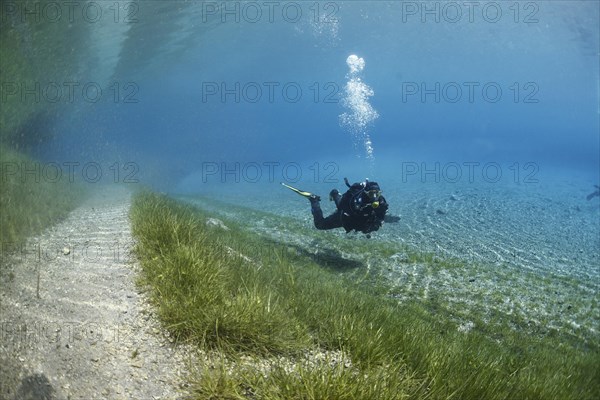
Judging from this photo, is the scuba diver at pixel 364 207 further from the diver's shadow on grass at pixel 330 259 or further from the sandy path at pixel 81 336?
the sandy path at pixel 81 336

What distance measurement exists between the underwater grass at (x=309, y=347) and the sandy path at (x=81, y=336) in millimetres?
220

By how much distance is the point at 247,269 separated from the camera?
4.60 metres

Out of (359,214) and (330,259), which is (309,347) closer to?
(359,214)

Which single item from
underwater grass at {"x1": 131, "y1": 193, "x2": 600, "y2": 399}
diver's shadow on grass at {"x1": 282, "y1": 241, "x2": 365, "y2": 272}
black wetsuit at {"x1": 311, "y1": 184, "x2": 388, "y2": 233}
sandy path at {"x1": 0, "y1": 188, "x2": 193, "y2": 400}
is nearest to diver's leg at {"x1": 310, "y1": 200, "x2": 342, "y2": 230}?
black wetsuit at {"x1": 311, "y1": 184, "x2": 388, "y2": 233}

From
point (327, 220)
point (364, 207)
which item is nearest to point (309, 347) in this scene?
point (364, 207)

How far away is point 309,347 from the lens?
3191 millimetres

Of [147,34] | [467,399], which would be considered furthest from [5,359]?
[147,34]

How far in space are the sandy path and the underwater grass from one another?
220 millimetres

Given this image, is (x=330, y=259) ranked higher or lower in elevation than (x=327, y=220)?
lower

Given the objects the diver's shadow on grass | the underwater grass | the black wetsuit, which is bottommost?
the diver's shadow on grass

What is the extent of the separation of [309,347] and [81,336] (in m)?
1.89

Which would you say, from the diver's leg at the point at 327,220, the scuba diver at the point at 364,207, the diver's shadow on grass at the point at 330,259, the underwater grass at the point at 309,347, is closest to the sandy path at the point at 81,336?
the underwater grass at the point at 309,347

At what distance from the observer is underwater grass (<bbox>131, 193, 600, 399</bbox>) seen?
2412mm

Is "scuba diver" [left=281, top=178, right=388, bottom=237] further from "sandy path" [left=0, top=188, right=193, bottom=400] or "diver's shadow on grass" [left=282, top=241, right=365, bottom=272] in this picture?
"sandy path" [left=0, top=188, right=193, bottom=400]
